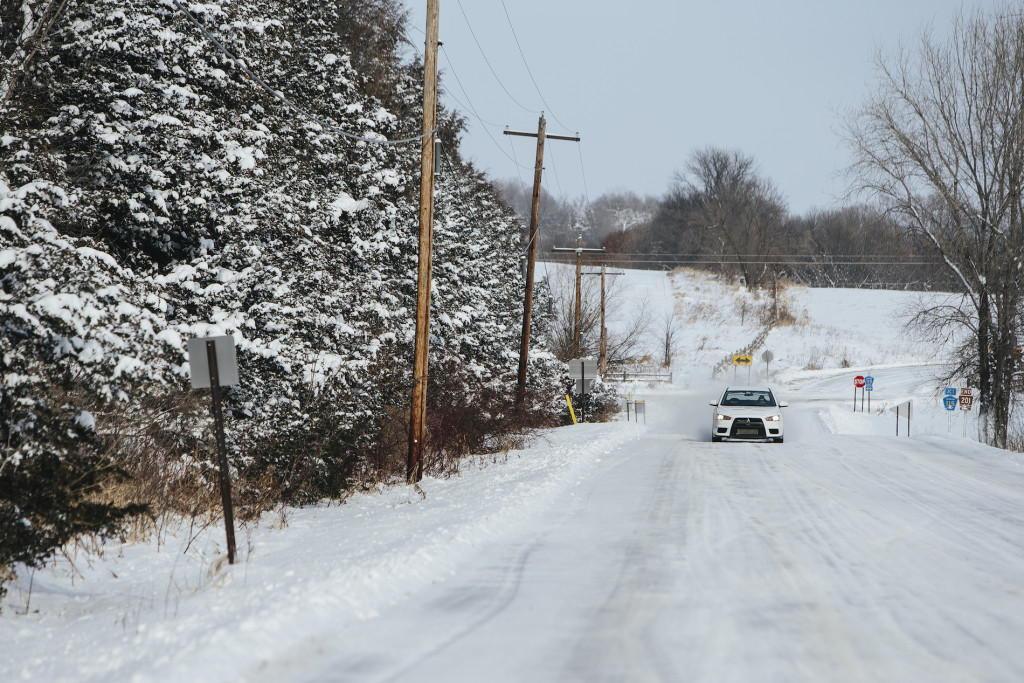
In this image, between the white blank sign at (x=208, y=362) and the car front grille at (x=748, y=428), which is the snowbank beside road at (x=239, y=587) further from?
the car front grille at (x=748, y=428)

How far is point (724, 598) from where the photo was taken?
6.28 metres

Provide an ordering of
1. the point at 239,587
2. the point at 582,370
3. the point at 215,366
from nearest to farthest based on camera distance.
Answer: the point at 239,587
the point at 215,366
the point at 582,370

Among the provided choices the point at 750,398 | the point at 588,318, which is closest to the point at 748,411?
the point at 750,398

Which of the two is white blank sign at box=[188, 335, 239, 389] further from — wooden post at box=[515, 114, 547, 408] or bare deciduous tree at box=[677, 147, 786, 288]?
bare deciduous tree at box=[677, 147, 786, 288]

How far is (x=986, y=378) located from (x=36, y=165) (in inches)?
1137

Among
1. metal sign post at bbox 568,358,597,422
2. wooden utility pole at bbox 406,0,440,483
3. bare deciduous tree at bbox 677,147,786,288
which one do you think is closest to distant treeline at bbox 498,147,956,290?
bare deciduous tree at bbox 677,147,786,288

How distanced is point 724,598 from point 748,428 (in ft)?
55.5

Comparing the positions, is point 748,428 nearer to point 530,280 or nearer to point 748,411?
point 748,411

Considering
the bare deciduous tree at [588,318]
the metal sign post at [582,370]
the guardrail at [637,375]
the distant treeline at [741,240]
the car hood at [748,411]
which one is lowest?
the guardrail at [637,375]

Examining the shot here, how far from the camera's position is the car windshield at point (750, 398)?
2353cm

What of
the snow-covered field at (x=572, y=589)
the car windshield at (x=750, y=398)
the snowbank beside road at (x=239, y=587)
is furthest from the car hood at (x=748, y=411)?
the snowbank beside road at (x=239, y=587)

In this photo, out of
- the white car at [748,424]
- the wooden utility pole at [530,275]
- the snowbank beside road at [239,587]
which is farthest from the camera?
the wooden utility pole at [530,275]

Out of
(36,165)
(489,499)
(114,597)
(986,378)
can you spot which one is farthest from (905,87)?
(114,597)

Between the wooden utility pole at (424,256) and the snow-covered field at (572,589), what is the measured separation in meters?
1.05
